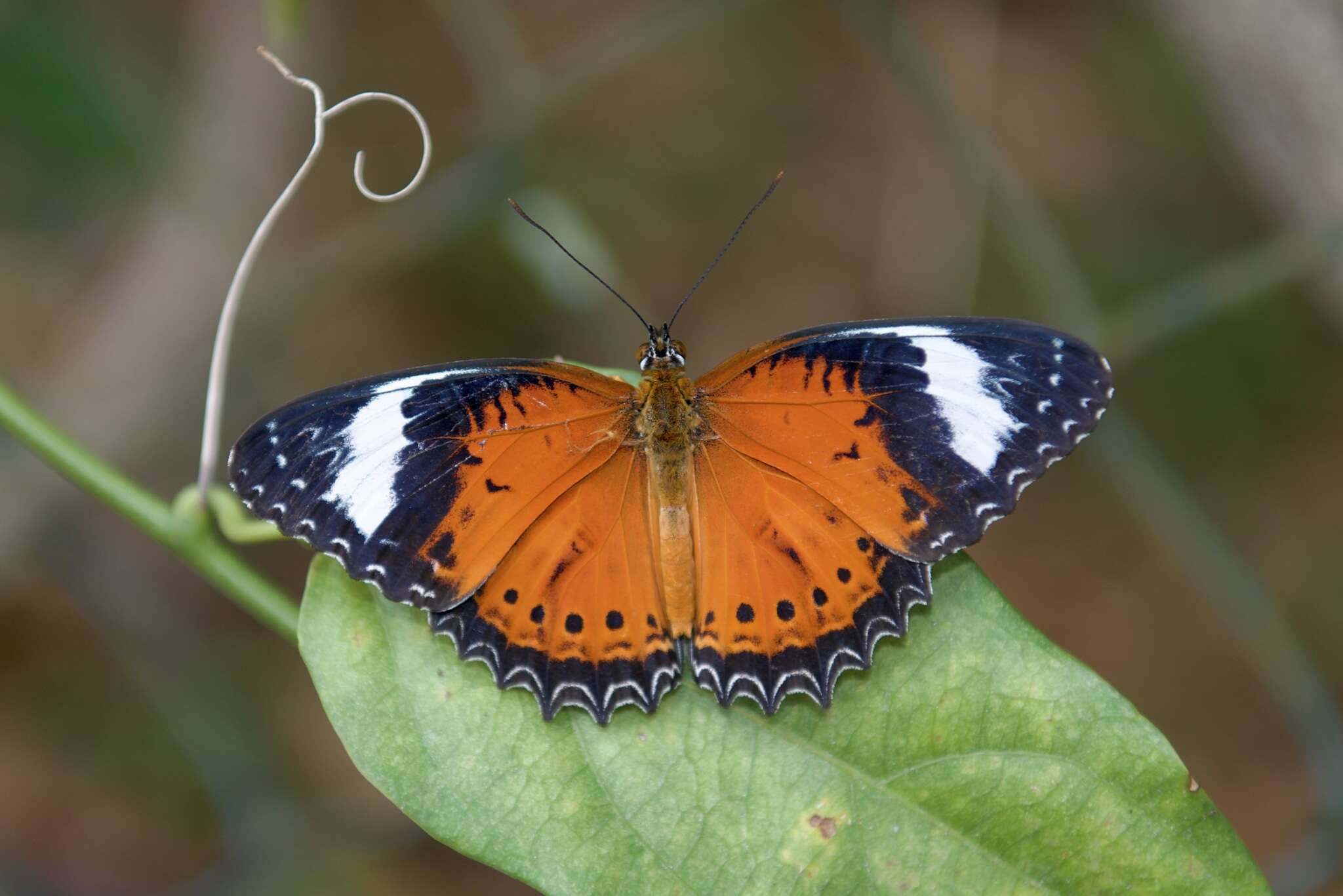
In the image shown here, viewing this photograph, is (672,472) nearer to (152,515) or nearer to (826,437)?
(826,437)

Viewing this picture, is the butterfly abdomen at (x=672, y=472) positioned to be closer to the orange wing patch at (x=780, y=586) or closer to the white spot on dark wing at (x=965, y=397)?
the orange wing patch at (x=780, y=586)

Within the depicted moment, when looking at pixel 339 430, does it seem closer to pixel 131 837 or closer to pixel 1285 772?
pixel 131 837

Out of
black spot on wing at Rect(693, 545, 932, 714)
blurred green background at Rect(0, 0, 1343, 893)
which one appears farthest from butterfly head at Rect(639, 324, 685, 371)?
blurred green background at Rect(0, 0, 1343, 893)

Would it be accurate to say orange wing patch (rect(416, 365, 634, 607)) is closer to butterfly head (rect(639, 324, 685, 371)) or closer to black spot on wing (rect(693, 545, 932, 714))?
butterfly head (rect(639, 324, 685, 371))

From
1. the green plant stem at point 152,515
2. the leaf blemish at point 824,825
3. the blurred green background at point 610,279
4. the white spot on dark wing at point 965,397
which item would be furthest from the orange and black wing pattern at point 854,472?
the blurred green background at point 610,279

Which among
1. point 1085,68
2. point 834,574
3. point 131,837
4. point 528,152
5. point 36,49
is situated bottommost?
point 131,837

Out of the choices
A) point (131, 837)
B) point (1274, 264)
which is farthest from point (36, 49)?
point (1274, 264)
